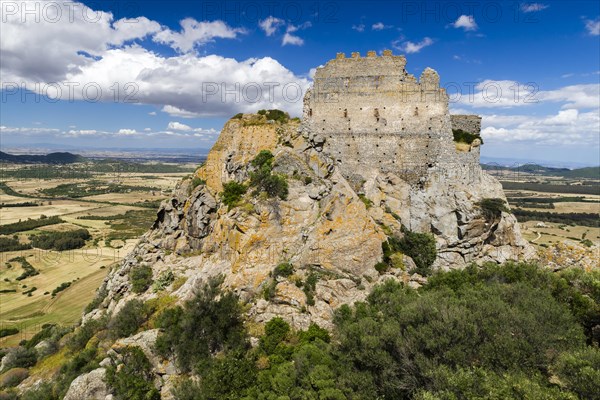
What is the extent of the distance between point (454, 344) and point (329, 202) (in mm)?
13828

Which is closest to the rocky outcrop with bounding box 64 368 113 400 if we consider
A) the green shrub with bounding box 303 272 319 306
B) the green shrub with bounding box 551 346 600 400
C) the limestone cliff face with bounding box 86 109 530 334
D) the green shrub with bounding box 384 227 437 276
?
the limestone cliff face with bounding box 86 109 530 334

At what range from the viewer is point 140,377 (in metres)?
19.2

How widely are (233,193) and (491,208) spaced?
835 inches

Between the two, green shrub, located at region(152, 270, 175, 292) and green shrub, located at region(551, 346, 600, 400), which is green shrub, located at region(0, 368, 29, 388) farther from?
green shrub, located at region(551, 346, 600, 400)

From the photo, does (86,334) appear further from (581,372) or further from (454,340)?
(581,372)

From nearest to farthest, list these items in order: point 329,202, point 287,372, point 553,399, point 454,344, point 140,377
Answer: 1. point 553,399
2. point 454,344
3. point 287,372
4. point 140,377
5. point 329,202

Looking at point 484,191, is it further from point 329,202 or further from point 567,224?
point 567,224

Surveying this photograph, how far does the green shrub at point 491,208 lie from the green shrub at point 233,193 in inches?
767

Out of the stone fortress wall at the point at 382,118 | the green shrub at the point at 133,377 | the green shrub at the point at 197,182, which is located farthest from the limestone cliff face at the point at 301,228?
the green shrub at the point at 133,377

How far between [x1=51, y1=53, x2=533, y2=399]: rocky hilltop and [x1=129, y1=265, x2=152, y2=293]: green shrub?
7.2 inches

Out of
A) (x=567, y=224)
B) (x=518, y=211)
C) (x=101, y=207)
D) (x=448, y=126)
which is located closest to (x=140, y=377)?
(x=448, y=126)

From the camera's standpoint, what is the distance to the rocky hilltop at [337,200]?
78.0ft

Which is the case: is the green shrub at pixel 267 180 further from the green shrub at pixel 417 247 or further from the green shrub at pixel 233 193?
the green shrub at pixel 417 247

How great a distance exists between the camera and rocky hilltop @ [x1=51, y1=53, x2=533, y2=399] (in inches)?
936
